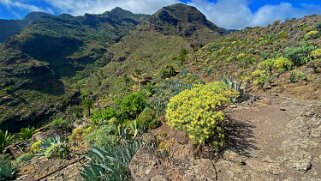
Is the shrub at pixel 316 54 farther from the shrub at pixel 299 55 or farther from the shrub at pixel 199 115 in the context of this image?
the shrub at pixel 199 115

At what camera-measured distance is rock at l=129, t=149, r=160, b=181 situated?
575 centimetres

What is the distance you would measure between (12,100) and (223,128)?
74.8 meters

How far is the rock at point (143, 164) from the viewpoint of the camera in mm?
5750

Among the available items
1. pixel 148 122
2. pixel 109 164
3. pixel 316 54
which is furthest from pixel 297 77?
pixel 109 164

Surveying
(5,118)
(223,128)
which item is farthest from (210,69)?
(5,118)

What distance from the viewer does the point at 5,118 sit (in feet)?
214

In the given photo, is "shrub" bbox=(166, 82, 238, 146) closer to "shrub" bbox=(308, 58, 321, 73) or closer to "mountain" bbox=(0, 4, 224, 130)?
"shrub" bbox=(308, 58, 321, 73)

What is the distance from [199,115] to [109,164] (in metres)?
2.39

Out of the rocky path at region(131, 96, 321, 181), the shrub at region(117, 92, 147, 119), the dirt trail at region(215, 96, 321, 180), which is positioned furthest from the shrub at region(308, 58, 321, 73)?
the shrub at region(117, 92, 147, 119)

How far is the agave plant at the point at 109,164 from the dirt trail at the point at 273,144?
2081 mm

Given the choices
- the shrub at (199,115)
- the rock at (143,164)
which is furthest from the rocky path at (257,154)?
the shrub at (199,115)

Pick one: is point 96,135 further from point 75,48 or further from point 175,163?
point 75,48

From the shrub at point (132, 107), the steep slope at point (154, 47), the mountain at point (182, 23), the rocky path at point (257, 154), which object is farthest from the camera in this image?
the mountain at point (182, 23)

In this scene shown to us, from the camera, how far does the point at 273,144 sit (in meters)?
6.80
